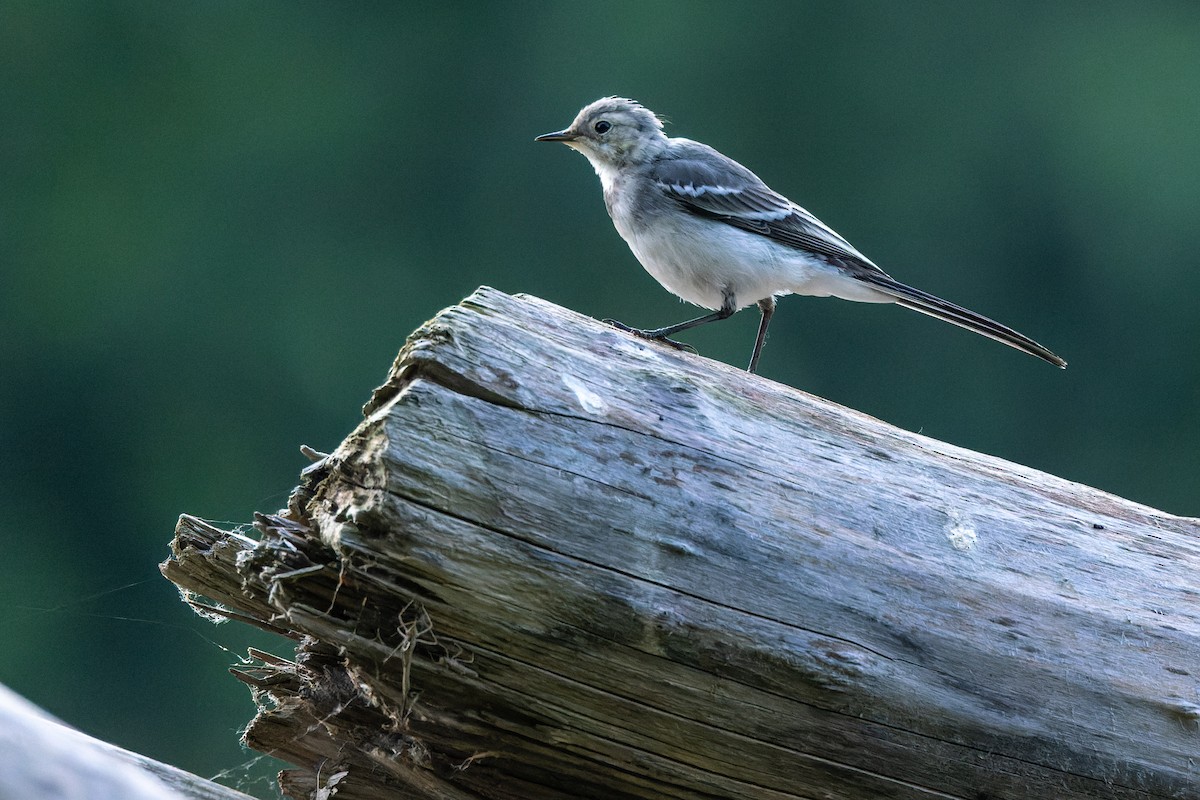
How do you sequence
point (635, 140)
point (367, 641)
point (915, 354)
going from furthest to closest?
point (915, 354) < point (635, 140) < point (367, 641)

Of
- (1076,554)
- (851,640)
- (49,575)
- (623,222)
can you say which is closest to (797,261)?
(623,222)

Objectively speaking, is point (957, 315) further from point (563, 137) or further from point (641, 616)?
point (641, 616)

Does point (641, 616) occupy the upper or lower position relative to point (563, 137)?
lower

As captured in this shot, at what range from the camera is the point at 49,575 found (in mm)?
11250

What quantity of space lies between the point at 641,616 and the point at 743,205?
2698 mm

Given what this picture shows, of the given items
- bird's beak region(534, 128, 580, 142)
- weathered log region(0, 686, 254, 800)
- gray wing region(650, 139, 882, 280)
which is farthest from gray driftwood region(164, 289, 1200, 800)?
bird's beak region(534, 128, 580, 142)

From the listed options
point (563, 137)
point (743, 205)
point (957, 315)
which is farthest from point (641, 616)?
point (563, 137)

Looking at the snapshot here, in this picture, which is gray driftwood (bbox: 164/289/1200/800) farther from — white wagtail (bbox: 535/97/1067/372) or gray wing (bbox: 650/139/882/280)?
gray wing (bbox: 650/139/882/280)

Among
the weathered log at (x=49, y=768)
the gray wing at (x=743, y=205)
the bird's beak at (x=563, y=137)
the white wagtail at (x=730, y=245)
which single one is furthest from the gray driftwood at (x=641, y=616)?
the bird's beak at (x=563, y=137)

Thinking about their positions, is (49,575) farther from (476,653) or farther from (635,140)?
(476,653)

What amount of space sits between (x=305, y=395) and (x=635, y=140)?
7774mm

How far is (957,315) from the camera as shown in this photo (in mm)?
4012

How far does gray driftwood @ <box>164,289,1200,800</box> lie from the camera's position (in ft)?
7.05

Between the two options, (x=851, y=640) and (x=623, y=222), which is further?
(x=623, y=222)
